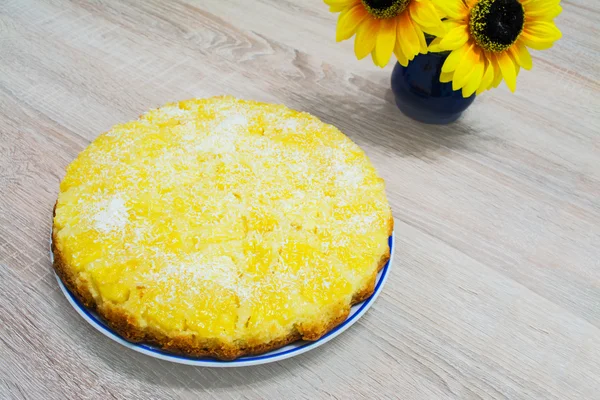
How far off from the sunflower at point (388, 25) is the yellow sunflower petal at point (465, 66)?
8 cm

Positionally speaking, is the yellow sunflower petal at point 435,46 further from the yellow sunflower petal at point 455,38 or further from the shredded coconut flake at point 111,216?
the shredded coconut flake at point 111,216

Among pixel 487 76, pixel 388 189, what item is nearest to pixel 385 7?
pixel 487 76

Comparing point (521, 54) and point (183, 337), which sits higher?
point (521, 54)

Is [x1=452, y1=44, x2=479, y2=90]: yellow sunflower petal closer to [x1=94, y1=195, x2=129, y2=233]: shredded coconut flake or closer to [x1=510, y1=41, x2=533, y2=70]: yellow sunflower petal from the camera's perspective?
[x1=510, y1=41, x2=533, y2=70]: yellow sunflower petal

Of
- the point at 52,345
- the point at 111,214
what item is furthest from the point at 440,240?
the point at 52,345

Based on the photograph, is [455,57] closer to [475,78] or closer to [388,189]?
[475,78]

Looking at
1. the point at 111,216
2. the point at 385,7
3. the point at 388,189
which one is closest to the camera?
the point at 111,216

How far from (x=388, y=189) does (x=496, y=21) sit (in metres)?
0.43

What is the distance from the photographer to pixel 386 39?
3.49 ft

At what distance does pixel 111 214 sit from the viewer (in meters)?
0.90

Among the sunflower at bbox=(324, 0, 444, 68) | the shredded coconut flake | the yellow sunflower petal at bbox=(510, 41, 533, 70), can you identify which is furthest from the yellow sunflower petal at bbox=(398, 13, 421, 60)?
the shredded coconut flake

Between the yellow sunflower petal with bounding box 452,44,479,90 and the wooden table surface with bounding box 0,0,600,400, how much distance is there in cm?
25

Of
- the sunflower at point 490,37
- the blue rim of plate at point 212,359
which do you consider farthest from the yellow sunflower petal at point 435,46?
the blue rim of plate at point 212,359

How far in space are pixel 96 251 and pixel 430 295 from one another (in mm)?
631
